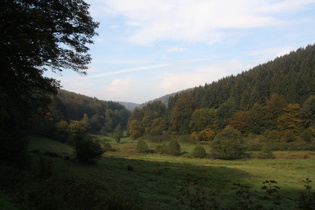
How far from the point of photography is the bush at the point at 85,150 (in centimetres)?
2439

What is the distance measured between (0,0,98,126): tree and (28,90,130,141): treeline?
217 cm

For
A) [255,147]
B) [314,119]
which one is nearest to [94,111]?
[255,147]

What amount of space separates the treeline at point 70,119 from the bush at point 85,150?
18.0 feet

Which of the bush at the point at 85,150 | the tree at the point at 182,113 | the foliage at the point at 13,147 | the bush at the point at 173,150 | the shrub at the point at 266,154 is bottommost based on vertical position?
the bush at the point at 173,150

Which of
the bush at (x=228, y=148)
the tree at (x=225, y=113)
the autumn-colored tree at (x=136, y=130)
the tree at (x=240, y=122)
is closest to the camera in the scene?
the bush at (x=228, y=148)

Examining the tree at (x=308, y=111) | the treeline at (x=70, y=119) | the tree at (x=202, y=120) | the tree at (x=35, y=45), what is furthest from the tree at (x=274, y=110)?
the tree at (x=35, y=45)

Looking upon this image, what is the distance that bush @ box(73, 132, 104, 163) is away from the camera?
24.4 metres

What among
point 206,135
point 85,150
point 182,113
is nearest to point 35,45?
point 85,150

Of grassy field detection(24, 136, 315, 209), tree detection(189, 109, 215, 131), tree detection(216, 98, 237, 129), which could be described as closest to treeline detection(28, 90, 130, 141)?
grassy field detection(24, 136, 315, 209)

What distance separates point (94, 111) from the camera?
134 metres

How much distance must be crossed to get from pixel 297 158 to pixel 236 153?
40.9 feet

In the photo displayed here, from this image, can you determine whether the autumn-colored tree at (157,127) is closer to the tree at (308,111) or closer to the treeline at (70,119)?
the treeline at (70,119)

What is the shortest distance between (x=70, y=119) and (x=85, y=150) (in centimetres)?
7789

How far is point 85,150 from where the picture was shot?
24297 mm
